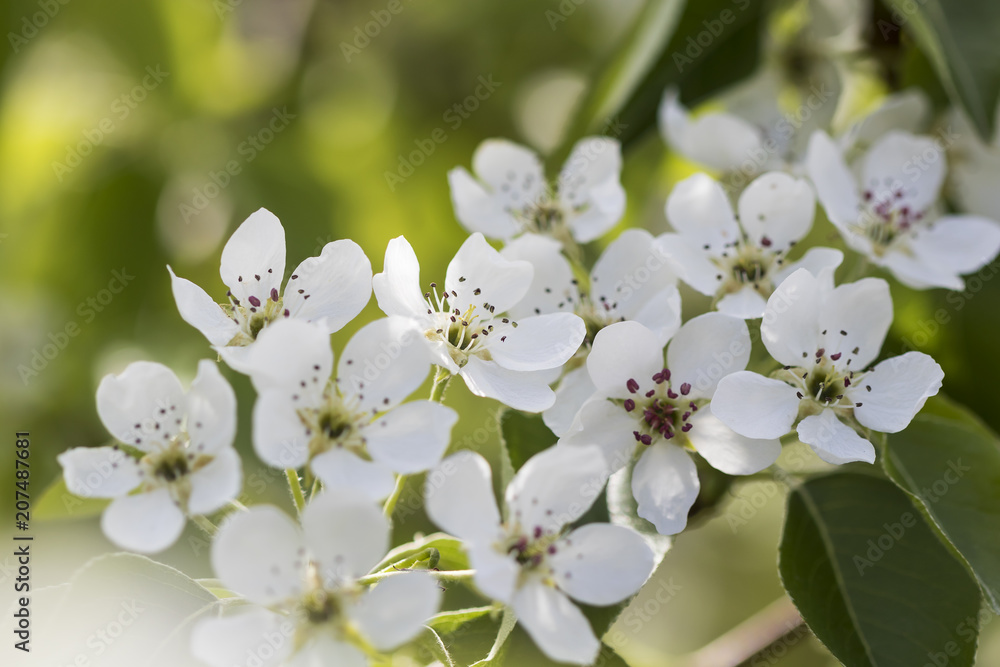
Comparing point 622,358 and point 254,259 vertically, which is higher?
point 254,259

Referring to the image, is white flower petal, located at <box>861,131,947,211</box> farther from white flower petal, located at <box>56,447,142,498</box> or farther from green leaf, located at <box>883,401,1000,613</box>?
white flower petal, located at <box>56,447,142,498</box>

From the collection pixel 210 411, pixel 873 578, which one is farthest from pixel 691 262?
pixel 210 411

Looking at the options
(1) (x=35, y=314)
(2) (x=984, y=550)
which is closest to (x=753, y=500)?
(2) (x=984, y=550)

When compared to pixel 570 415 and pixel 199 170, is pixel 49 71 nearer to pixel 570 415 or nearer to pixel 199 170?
pixel 199 170

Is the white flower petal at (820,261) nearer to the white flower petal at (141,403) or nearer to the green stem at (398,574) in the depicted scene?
the green stem at (398,574)

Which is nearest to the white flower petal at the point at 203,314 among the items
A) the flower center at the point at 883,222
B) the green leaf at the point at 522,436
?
the green leaf at the point at 522,436

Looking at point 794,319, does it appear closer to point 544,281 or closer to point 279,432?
point 544,281

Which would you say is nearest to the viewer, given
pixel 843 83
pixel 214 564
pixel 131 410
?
pixel 214 564
